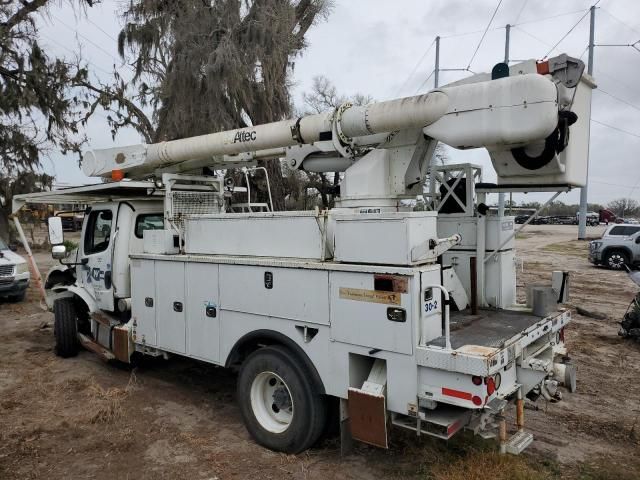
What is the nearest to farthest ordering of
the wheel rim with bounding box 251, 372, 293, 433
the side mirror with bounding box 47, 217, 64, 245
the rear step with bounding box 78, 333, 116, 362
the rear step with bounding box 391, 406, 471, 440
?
the rear step with bounding box 391, 406, 471, 440 → the wheel rim with bounding box 251, 372, 293, 433 → the rear step with bounding box 78, 333, 116, 362 → the side mirror with bounding box 47, 217, 64, 245

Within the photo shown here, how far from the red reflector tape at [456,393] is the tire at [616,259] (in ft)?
58.0

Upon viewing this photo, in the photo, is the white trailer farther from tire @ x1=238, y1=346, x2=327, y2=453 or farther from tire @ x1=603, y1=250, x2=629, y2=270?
tire @ x1=603, y1=250, x2=629, y2=270

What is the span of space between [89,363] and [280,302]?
172 inches

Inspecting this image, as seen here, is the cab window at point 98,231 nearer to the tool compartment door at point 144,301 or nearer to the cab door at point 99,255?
the cab door at point 99,255

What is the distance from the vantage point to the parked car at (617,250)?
58.7 ft

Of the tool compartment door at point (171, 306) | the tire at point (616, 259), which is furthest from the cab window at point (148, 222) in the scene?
the tire at point (616, 259)

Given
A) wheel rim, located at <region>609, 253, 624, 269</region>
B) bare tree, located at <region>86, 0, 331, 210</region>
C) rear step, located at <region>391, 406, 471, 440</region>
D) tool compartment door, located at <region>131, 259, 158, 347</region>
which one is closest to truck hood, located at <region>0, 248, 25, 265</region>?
bare tree, located at <region>86, 0, 331, 210</region>

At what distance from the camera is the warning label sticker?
3.69 m

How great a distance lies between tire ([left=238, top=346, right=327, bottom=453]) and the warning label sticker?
2.66 ft

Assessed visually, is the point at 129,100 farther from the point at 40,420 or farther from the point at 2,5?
the point at 40,420

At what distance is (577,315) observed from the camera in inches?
426

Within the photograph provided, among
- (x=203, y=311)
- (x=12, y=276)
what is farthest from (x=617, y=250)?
(x=12, y=276)

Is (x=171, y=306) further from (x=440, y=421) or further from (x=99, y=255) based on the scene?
(x=440, y=421)

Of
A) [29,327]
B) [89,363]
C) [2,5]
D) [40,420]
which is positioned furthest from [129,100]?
[40,420]
